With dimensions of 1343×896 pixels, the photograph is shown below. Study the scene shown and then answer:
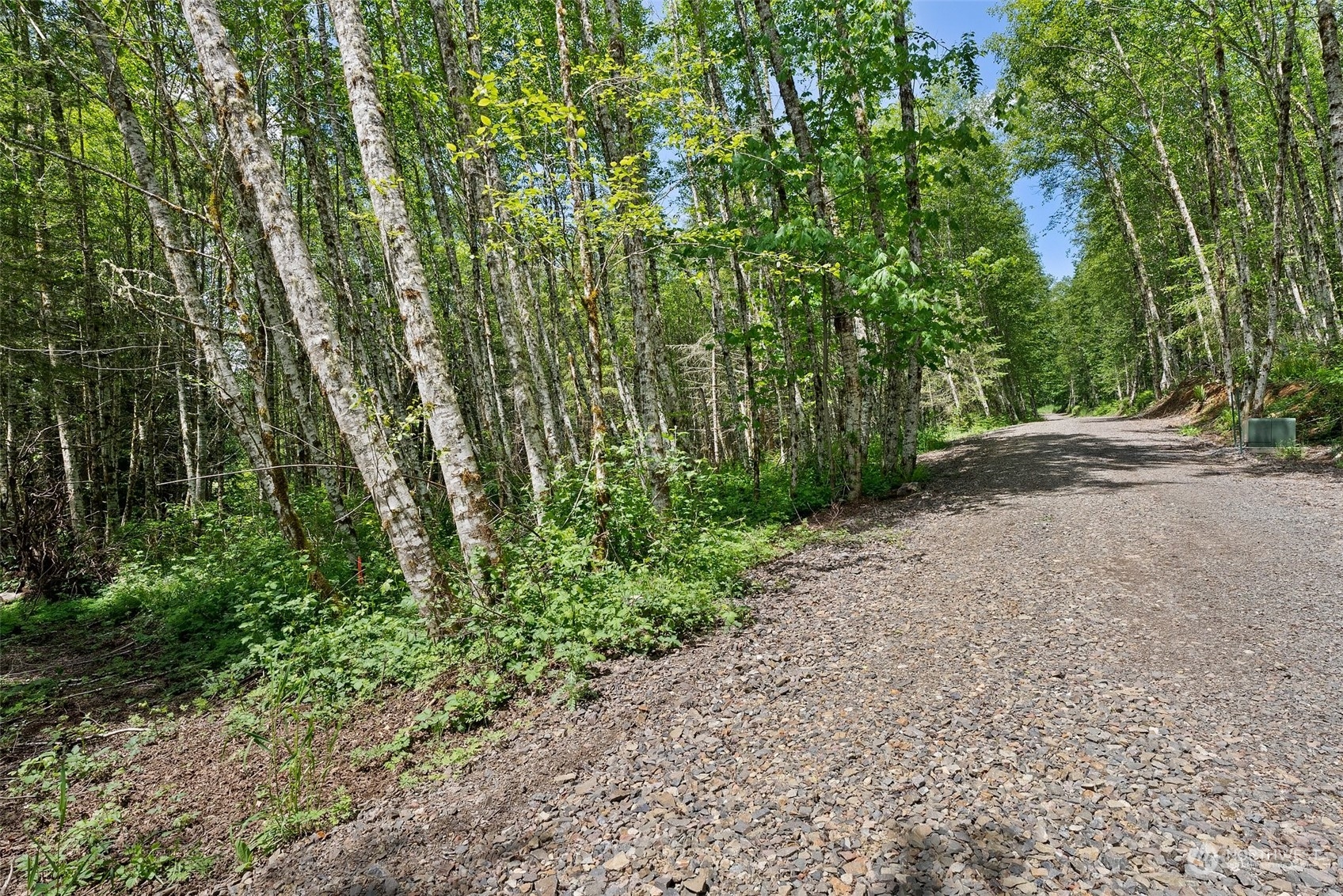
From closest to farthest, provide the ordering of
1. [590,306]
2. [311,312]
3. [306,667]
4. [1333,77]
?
[311,312]
[306,667]
[590,306]
[1333,77]

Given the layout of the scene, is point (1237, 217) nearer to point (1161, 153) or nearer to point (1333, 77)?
point (1161, 153)

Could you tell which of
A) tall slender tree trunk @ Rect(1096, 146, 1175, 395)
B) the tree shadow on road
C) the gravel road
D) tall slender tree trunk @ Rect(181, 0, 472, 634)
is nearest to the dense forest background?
tall slender tree trunk @ Rect(181, 0, 472, 634)

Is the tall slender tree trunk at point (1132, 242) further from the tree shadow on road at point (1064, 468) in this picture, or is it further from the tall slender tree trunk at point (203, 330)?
the tall slender tree trunk at point (203, 330)

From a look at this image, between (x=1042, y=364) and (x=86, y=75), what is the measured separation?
2159 inches

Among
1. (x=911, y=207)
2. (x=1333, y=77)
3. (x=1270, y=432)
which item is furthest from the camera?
(x=911, y=207)

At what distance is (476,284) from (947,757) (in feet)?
40.7

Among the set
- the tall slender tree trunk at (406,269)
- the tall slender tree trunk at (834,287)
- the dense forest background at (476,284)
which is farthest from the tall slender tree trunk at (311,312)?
the tall slender tree trunk at (834,287)

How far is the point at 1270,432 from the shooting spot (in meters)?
10.7

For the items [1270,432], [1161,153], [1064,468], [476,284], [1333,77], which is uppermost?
[1161,153]

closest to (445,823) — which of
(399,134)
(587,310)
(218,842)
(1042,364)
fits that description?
(218,842)

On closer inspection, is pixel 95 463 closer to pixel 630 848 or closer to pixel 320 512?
pixel 320 512

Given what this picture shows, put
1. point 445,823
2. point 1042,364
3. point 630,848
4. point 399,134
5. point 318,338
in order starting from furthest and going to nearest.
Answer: point 1042,364, point 399,134, point 318,338, point 445,823, point 630,848

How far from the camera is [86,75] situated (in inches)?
428

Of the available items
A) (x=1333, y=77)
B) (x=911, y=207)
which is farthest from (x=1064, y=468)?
(x=1333, y=77)
